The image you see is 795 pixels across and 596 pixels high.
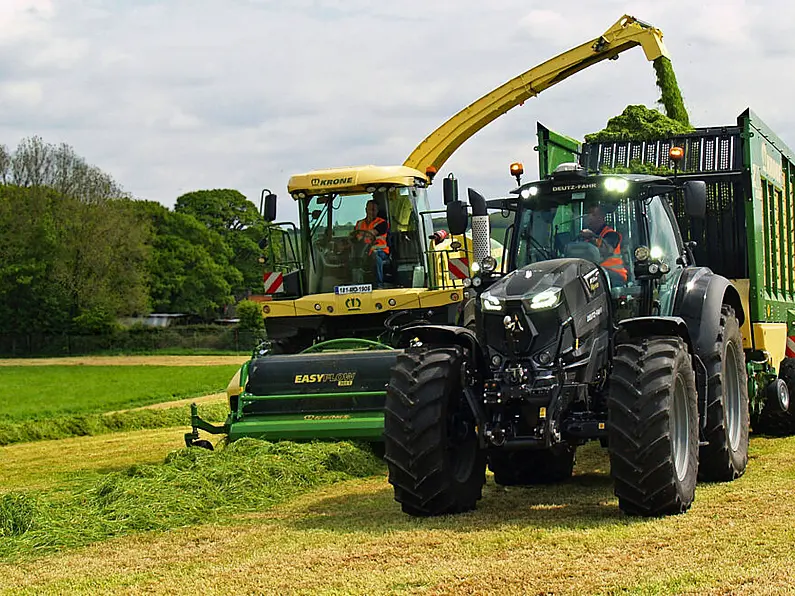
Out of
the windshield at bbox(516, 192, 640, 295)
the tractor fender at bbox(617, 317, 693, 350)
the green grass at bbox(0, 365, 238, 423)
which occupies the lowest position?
the green grass at bbox(0, 365, 238, 423)

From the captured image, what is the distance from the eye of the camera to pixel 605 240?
30.6 feet

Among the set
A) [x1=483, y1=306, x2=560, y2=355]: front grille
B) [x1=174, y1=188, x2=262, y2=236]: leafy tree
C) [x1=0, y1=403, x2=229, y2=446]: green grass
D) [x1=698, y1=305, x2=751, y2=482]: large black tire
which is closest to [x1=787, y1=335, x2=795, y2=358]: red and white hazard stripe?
[x1=698, y1=305, x2=751, y2=482]: large black tire

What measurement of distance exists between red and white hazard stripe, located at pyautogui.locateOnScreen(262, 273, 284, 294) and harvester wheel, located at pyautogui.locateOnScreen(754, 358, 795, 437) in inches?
235

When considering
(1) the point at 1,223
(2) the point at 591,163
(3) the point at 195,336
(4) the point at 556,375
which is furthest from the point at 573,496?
(1) the point at 1,223

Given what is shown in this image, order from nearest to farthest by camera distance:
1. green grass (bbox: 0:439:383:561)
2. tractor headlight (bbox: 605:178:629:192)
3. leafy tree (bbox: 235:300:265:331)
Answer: green grass (bbox: 0:439:383:561) < tractor headlight (bbox: 605:178:629:192) < leafy tree (bbox: 235:300:265:331)

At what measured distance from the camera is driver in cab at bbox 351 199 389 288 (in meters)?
14.7

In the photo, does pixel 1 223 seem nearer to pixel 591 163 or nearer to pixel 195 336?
pixel 195 336

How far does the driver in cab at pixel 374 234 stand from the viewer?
14703 mm

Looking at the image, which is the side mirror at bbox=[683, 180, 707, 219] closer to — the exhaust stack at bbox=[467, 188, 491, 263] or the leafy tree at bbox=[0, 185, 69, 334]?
the exhaust stack at bbox=[467, 188, 491, 263]

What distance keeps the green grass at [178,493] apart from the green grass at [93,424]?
23.8ft

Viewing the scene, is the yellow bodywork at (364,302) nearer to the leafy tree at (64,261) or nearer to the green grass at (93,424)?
the green grass at (93,424)

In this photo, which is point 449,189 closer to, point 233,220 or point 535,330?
point 535,330

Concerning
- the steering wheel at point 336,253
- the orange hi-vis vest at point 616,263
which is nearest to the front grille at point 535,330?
the orange hi-vis vest at point 616,263

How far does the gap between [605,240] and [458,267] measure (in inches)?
232
